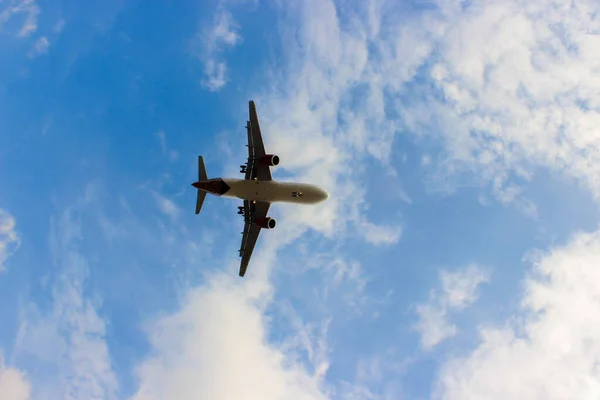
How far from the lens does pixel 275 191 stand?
59.4 metres

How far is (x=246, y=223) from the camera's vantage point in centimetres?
6475

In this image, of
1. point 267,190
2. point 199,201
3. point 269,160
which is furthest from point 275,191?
point 199,201

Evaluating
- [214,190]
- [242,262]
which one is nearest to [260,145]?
[214,190]

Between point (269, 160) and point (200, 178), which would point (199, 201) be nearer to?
point (200, 178)

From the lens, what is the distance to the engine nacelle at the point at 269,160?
194 ft

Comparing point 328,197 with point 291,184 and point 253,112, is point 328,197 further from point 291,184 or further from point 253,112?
point 253,112

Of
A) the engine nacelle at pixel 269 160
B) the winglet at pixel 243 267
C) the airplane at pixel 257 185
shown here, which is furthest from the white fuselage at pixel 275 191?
the winglet at pixel 243 267

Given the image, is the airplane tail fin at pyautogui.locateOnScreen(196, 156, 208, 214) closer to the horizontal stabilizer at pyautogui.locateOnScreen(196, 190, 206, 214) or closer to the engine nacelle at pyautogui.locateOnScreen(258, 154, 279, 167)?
the horizontal stabilizer at pyautogui.locateOnScreen(196, 190, 206, 214)

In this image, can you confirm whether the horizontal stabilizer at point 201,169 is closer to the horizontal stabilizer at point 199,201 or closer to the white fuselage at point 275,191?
the horizontal stabilizer at point 199,201

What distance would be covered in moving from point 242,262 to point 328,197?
636 inches

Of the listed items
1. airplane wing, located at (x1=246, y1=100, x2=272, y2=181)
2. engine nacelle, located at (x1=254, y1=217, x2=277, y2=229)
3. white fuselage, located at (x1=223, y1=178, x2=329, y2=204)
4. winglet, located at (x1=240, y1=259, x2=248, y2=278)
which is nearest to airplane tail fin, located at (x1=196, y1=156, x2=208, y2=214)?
white fuselage, located at (x1=223, y1=178, x2=329, y2=204)

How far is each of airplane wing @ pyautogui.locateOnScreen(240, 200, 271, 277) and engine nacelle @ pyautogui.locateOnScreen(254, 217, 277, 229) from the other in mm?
1082

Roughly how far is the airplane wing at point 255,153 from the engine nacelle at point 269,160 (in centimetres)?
45

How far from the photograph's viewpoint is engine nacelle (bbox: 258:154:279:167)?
59125 mm
